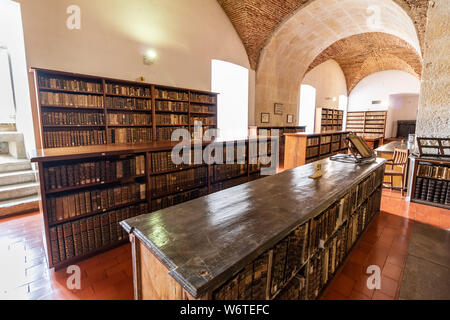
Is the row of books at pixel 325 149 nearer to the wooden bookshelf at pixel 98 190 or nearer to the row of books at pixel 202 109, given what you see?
the row of books at pixel 202 109

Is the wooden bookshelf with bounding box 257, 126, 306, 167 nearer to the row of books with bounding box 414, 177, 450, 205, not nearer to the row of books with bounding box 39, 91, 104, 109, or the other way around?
the row of books with bounding box 414, 177, 450, 205

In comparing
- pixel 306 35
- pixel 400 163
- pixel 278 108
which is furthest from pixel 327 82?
pixel 400 163

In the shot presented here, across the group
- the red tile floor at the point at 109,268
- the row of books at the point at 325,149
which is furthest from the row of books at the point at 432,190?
the row of books at the point at 325,149

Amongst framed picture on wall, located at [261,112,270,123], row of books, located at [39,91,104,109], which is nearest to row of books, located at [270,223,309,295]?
row of books, located at [39,91,104,109]

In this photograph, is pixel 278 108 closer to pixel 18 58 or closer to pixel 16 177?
pixel 18 58

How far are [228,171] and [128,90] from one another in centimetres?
241

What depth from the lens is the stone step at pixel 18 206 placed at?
3.15 m

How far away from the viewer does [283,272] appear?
122cm

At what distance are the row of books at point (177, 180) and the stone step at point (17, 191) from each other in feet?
8.15

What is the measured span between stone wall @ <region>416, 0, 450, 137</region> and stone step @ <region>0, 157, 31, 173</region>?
7.29 metres

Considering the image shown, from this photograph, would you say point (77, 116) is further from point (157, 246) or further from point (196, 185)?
point (157, 246)

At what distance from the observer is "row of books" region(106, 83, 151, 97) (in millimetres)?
3772

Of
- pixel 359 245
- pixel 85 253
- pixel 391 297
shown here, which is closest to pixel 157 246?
pixel 85 253

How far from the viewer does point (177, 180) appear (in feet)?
9.53
